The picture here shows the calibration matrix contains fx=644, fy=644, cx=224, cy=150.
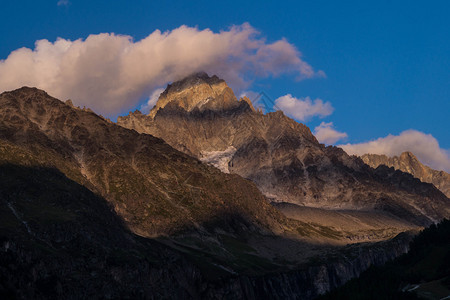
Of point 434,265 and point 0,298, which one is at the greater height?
point 0,298

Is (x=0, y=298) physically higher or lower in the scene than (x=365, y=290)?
higher

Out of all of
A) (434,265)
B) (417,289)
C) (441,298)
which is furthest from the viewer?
(434,265)

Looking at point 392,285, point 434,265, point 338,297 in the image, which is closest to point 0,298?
point 338,297

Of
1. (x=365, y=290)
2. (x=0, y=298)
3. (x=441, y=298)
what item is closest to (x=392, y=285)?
(x=365, y=290)

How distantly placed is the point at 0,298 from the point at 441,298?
5124 inches

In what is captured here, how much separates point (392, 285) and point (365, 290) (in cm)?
776

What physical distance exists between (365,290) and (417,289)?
1491cm

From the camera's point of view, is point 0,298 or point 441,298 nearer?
point 441,298

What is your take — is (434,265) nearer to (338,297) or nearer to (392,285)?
(392,285)

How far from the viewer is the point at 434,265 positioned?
636 ft

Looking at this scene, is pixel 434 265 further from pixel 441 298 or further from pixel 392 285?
pixel 441 298

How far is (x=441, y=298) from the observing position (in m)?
157

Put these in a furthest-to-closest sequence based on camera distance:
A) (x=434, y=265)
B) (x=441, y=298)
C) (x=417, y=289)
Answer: (x=434, y=265) → (x=417, y=289) → (x=441, y=298)

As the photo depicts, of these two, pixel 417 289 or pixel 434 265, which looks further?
pixel 434 265
